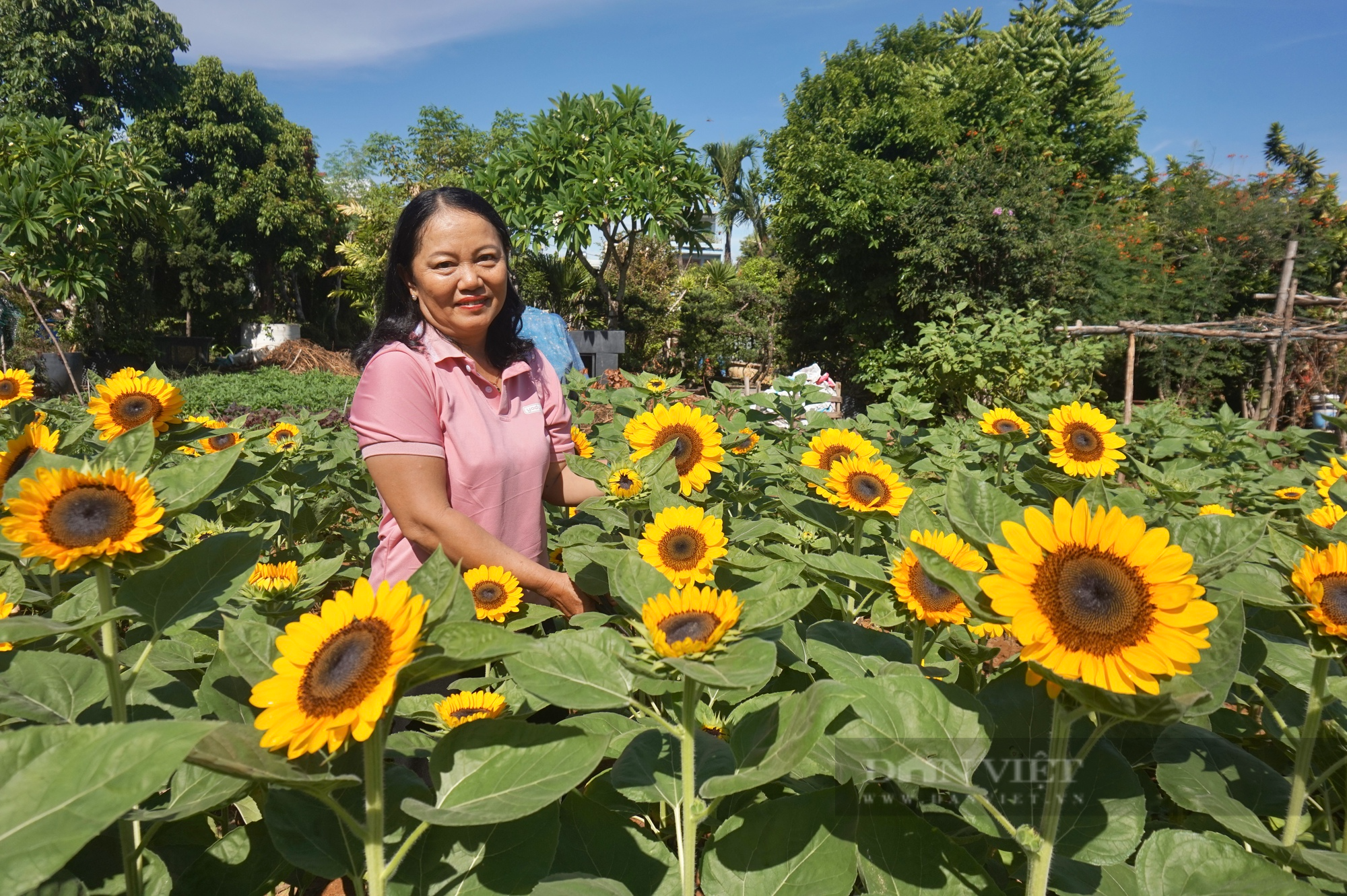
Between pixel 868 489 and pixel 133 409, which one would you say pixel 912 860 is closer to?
pixel 868 489

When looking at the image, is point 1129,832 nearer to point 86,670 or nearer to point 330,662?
point 330,662

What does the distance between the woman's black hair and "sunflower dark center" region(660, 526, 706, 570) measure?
1069 millimetres

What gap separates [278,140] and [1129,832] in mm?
29667

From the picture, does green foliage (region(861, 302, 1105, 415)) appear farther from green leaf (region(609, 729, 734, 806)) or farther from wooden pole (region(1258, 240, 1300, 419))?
green leaf (region(609, 729, 734, 806))

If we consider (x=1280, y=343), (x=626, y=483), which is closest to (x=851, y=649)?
(x=626, y=483)

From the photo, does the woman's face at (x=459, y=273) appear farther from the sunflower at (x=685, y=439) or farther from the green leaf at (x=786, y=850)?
the green leaf at (x=786, y=850)

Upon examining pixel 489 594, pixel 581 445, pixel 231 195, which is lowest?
pixel 489 594

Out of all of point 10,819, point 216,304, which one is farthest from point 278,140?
point 10,819

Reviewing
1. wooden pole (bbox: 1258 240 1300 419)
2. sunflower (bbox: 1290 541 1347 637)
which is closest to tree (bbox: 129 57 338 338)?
wooden pole (bbox: 1258 240 1300 419)

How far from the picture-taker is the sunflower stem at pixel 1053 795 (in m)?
0.81

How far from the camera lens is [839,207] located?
15.4 metres

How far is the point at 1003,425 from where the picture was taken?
2.89m

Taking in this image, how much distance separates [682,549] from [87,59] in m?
28.3

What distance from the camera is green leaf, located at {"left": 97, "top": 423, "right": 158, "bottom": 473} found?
111 cm
